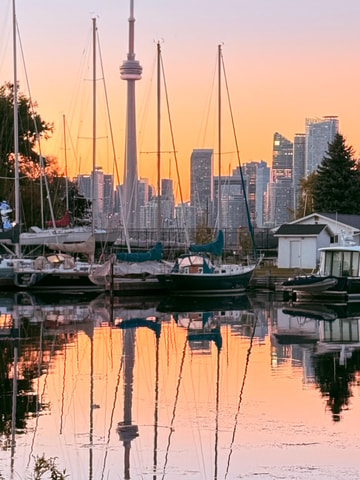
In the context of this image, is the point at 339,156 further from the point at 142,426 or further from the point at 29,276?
the point at 142,426

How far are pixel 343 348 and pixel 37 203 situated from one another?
151ft

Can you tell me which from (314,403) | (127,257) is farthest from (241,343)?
(127,257)

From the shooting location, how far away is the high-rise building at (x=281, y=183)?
131 metres

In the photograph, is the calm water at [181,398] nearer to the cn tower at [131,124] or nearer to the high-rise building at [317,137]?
the cn tower at [131,124]

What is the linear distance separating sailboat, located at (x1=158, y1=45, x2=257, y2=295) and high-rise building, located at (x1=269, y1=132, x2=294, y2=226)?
5226 cm

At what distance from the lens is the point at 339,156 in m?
82.2

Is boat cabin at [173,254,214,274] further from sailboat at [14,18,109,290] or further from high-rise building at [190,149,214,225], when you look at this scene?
high-rise building at [190,149,214,225]

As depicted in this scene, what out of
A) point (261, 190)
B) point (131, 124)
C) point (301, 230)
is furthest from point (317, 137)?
point (301, 230)

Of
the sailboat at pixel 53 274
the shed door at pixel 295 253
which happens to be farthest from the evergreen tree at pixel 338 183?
the sailboat at pixel 53 274

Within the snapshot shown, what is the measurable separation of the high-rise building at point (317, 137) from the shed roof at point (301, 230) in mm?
77166

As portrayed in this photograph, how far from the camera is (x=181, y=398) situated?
2183 centimetres

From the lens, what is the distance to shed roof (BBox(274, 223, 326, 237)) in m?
62.3

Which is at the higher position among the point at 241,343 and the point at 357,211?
the point at 357,211

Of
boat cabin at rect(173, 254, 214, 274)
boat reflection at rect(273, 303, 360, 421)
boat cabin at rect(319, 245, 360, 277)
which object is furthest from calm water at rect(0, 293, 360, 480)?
boat cabin at rect(173, 254, 214, 274)
